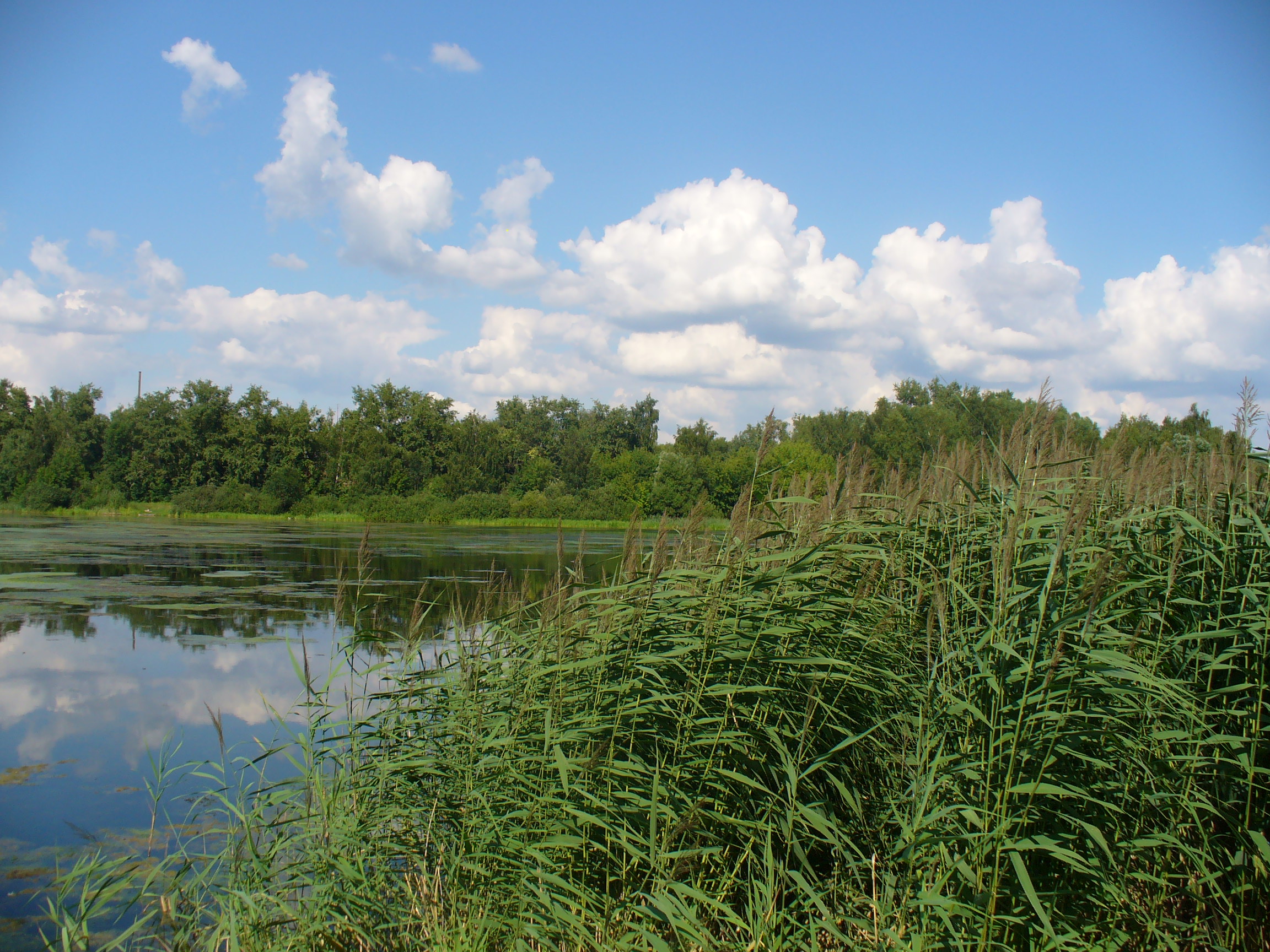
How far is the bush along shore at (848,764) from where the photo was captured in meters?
2.62

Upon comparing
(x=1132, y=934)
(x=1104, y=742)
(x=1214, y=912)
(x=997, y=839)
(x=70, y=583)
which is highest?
(x=1104, y=742)

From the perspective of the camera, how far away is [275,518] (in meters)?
51.5

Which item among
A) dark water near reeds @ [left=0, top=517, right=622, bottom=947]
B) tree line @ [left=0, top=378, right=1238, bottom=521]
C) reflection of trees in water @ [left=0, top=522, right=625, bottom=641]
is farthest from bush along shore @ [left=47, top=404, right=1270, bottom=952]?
tree line @ [left=0, top=378, right=1238, bottom=521]

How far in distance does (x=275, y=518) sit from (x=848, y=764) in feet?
176

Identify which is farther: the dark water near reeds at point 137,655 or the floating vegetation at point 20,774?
the floating vegetation at point 20,774

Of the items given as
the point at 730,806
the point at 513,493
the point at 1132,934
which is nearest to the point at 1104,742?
the point at 1132,934

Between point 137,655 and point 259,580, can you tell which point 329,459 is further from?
point 137,655

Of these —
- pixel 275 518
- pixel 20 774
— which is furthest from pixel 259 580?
pixel 275 518

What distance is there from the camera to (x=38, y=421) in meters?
57.1

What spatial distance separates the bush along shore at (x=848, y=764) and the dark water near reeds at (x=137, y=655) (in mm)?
988

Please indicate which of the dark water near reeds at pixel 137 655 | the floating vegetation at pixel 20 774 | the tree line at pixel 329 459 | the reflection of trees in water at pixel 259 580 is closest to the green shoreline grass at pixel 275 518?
the tree line at pixel 329 459

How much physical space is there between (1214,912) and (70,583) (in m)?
19.8

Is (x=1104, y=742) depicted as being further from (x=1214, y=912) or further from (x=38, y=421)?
(x=38, y=421)

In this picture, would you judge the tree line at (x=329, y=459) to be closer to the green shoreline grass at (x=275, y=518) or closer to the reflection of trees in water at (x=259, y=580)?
the green shoreline grass at (x=275, y=518)
